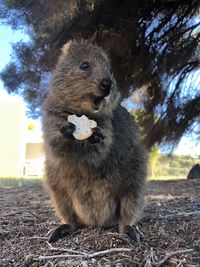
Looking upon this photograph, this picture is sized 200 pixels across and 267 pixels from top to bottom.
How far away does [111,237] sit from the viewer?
8.72ft

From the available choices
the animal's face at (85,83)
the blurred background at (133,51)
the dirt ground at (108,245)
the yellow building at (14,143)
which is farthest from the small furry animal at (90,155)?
the yellow building at (14,143)

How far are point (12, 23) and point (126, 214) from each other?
4.66 m

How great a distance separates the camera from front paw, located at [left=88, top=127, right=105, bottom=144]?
2594mm

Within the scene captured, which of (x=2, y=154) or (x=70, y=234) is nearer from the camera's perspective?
(x=70, y=234)

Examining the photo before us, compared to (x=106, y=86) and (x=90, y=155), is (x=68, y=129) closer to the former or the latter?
(x=90, y=155)

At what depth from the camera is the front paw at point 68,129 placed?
2.57 m

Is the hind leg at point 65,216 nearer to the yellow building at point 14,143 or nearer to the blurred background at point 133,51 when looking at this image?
the blurred background at point 133,51

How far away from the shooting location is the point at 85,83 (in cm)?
276

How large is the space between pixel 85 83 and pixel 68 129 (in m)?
0.35

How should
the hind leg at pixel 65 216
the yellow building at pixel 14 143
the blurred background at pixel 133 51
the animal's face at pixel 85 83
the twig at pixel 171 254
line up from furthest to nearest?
1. the yellow building at pixel 14 143
2. the blurred background at pixel 133 51
3. the hind leg at pixel 65 216
4. the animal's face at pixel 85 83
5. the twig at pixel 171 254

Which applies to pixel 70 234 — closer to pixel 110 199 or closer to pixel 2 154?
pixel 110 199

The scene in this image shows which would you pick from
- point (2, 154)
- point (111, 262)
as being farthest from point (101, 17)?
point (2, 154)

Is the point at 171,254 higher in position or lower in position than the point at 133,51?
lower

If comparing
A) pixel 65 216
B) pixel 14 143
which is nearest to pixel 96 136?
pixel 65 216
